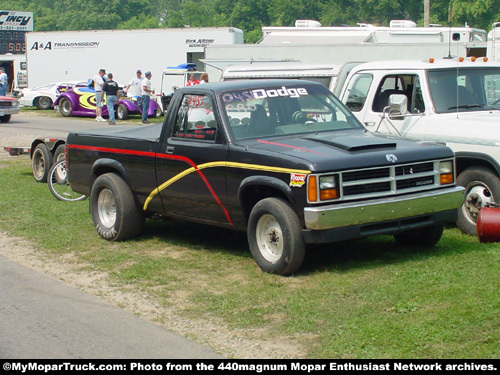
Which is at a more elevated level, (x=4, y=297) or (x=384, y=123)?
(x=384, y=123)

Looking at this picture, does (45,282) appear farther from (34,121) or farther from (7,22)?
(7,22)

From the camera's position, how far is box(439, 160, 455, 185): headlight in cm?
762

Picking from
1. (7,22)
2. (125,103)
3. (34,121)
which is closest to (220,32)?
(125,103)

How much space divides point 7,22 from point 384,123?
2378 inches

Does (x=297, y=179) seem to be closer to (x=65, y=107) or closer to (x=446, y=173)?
(x=446, y=173)

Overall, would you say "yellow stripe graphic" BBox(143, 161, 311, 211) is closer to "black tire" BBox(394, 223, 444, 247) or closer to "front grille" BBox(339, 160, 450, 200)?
"front grille" BBox(339, 160, 450, 200)

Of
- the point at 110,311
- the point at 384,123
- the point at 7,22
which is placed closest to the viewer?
the point at 110,311

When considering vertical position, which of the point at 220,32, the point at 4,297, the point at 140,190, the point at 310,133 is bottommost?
the point at 4,297

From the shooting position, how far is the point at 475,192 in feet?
28.1

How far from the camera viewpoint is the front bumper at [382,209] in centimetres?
677

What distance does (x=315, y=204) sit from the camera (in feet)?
22.4

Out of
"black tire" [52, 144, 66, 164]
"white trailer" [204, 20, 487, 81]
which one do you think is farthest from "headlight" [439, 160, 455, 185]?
"white trailer" [204, 20, 487, 81]

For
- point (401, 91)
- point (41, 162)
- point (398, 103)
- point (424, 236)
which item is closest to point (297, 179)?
point (424, 236)

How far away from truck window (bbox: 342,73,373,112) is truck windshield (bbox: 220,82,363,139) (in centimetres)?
166
